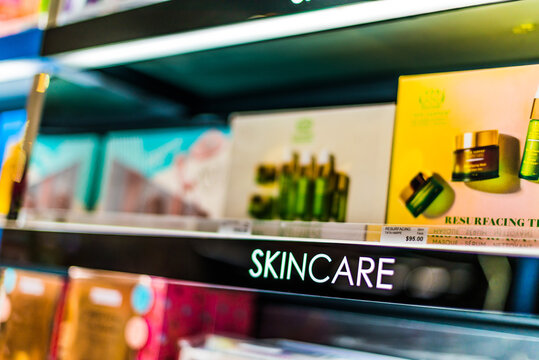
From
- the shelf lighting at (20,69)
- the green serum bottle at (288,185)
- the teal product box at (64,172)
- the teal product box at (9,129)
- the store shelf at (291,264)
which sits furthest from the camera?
the teal product box at (64,172)

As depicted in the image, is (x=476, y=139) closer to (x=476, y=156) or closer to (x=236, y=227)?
(x=476, y=156)

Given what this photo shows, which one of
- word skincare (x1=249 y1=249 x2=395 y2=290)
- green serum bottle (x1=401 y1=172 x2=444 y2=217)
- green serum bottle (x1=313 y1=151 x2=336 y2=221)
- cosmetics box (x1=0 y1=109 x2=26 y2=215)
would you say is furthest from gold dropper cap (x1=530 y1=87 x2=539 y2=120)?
cosmetics box (x1=0 y1=109 x2=26 y2=215)

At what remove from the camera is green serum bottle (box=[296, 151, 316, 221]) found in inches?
48.6

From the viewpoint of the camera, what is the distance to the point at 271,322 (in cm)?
143

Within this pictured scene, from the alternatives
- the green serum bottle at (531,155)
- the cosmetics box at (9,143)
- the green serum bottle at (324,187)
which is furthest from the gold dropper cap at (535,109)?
the cosmetics box at (9,143)

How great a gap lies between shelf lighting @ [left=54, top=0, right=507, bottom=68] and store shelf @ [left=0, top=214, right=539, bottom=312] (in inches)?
14.9

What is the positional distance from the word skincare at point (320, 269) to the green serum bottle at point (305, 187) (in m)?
0.31

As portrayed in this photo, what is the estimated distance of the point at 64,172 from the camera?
1.72 m

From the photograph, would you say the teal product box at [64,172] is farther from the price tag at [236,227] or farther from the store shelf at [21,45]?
the price tag at [236,227]

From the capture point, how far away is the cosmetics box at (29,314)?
1301 mm

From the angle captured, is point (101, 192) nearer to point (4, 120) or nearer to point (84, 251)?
point (4, 120)

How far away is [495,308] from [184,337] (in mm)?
731

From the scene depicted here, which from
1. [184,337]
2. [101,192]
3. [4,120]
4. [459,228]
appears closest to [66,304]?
[184,337]

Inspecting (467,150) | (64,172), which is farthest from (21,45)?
(467,150)
